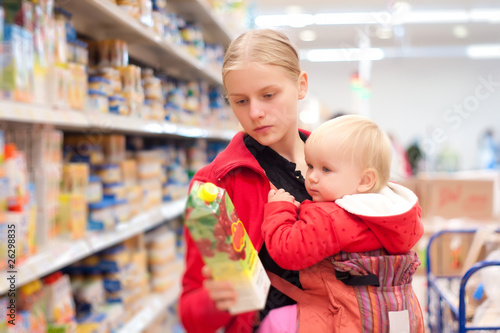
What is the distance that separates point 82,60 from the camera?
2.06 m

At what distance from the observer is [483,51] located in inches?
507

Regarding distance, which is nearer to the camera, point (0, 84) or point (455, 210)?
point (0, 84)

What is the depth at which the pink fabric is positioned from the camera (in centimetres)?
109

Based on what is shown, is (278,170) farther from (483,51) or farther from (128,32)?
(483,51)

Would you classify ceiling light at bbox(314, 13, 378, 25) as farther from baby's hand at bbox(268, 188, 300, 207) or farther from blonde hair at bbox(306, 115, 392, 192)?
baby's hand at bbox(268, 188, 300, 207)

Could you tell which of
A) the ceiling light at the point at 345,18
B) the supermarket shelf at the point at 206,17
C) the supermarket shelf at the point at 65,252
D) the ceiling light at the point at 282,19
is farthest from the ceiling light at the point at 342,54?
the supermarket shelf at the point at 65,252

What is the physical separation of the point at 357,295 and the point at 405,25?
994cm

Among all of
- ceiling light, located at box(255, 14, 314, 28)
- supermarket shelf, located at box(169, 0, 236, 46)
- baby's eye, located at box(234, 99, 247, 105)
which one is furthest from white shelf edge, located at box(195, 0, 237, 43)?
ceiling light, located at box(255, 14, 314, 28)

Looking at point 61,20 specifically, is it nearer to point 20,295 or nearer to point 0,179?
point 0,179

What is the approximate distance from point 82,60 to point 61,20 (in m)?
0.23

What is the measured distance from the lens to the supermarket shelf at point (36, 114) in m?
1.36

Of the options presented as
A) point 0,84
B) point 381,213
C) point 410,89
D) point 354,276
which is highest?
point 410,89

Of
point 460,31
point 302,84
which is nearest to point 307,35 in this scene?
point 460,31

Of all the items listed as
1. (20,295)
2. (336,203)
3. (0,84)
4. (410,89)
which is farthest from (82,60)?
(410,89)
